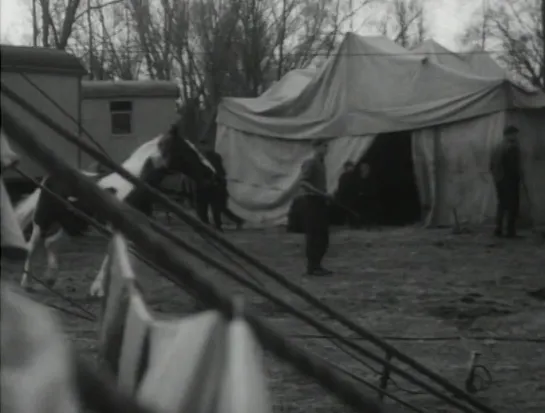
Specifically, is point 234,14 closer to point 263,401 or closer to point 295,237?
point 295,237

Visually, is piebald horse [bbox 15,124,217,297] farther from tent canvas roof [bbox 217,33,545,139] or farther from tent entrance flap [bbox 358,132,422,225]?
tent entrance flap [bbox 358,132,422,225]

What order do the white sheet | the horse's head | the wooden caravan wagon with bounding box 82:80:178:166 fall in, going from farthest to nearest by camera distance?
the wooden caravan wagon with bounding box 82:80:178:166 → the white sheet → the horse's head

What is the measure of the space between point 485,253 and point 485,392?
1073 cm

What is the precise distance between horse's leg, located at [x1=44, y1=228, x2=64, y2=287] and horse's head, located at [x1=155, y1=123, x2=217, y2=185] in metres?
1.50

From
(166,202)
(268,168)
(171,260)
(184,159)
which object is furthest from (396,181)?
(171,260)

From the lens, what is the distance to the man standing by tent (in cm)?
2053

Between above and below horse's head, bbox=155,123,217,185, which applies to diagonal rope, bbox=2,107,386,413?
above

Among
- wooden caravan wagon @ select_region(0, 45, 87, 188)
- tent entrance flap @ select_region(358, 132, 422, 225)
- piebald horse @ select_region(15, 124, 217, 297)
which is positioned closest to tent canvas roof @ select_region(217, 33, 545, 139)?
tent entrance flap @ select_region(358, 132, 422, 225)

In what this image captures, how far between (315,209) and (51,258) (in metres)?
3.28

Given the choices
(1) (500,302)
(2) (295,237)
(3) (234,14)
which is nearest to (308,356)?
(1) (500,302)

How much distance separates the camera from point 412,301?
12617 millimetres

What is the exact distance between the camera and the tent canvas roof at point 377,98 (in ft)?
75.8

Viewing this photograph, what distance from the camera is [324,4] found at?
56469 millimetres

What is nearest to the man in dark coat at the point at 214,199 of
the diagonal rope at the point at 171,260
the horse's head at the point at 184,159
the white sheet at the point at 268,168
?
the white sheet at the point at 268,168
